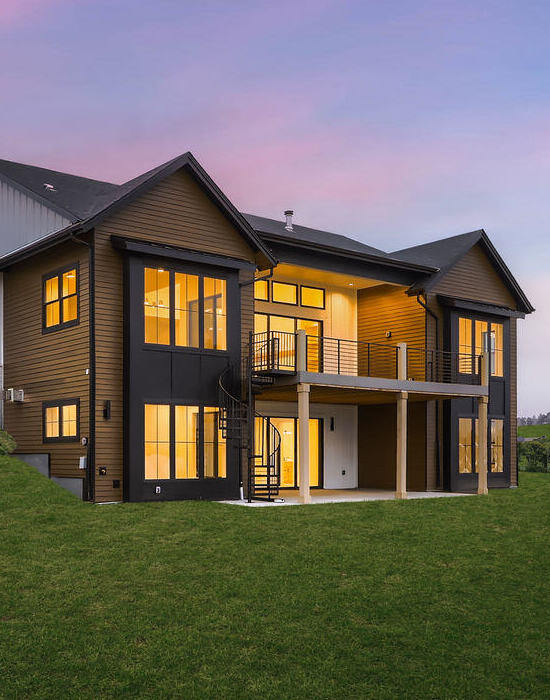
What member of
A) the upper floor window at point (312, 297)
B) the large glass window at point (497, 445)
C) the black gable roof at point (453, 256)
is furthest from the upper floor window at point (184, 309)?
the large glass window at point (497, 445)

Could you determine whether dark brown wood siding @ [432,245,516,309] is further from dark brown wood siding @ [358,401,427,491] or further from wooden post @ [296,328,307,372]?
wooden post @ [296,328,307,372]

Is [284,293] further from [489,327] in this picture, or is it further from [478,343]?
[489,327]

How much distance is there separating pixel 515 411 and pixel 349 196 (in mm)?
16335

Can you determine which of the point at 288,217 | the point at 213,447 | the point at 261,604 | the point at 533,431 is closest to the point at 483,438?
the point at 213,447

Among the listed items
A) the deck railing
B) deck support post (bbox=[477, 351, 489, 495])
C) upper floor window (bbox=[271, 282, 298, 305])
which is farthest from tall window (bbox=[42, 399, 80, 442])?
deck support post (bbox=[477, 351, 489, 495])

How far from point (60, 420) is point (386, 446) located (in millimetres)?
10816

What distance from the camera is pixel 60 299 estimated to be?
1753cm

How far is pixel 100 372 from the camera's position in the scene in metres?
16.2

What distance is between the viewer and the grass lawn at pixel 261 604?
7039mm

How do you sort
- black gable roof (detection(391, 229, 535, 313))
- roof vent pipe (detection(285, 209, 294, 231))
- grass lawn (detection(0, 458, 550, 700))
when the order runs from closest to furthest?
grass lawn (detection(0, 458, 550, 700)) < black gable roof (detection(391, 229, 535, 313)) < roof vent pipe (detection(285, 209, 294, 231))

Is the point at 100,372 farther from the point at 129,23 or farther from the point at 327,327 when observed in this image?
the point at 129,23

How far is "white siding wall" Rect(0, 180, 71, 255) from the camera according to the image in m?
18.4

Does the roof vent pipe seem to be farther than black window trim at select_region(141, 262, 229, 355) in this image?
Yes

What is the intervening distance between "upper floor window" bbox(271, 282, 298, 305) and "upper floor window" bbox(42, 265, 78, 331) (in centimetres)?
667
